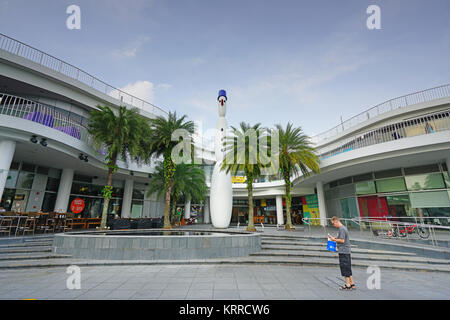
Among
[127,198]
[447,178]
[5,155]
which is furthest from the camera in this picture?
[127,198]

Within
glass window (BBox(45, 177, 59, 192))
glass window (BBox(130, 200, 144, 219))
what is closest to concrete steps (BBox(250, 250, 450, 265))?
glass window (BBox(45, 177, 59, 192))

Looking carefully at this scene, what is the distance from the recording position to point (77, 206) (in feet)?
66.0

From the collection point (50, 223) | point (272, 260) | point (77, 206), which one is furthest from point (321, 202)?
point (77, 206)

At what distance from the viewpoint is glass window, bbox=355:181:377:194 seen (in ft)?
56.3

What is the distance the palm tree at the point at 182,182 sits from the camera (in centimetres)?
2166

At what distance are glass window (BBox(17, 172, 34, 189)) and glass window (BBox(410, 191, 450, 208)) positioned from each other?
99.4 feet

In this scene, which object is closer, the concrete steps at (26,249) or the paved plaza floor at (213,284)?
the paved plaza floor at (213,284)

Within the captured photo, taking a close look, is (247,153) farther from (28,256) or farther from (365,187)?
(28,256)

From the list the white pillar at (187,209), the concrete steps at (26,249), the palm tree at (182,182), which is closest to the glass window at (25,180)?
the palm tree at (182,182)

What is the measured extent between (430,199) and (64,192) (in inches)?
1142

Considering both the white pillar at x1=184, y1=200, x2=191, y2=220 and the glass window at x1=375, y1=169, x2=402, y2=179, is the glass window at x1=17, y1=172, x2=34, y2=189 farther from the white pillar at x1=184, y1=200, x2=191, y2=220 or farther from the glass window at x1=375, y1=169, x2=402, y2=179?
the glass window at x1=375, y1=169, x2=402, y2=179

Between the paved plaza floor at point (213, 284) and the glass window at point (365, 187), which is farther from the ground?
the glass window at point (365, 187)

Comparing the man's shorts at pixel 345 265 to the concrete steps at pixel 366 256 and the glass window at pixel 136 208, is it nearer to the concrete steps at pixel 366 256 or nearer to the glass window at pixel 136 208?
the concrete steps at pixel 366 256

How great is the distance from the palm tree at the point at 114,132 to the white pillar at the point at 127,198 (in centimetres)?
862
